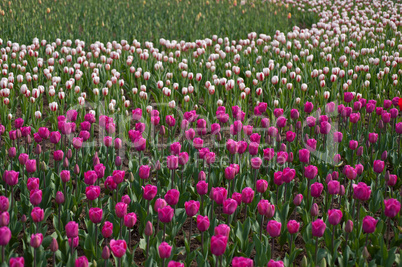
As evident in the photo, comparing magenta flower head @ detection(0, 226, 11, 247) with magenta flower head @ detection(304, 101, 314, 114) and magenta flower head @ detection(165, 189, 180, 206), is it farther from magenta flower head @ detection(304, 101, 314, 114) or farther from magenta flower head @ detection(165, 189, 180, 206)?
magenta flower head @ detection(304, 101, 314, 114)

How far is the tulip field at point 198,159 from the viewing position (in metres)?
2.88

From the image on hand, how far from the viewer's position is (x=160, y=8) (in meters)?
12.6

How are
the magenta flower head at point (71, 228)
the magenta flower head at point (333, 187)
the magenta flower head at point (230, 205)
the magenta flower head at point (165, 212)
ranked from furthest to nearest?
the magenta flower head at point (333, 187)
the magenta flower head at point (230, 205)
the magenta flower head at point (165, 212)
the magenta flower head at point (71, 228)

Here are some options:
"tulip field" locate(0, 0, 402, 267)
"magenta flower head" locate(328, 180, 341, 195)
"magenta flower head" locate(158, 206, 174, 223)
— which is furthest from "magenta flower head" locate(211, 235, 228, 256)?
"magenta flower head" locate(328, 180, 341, 195)

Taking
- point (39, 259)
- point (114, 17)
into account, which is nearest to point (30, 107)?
point (39, 259)

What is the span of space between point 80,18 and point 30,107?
5.92 meters

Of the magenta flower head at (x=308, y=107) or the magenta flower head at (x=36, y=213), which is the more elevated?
the magenta flower head at (x=308, y=107)

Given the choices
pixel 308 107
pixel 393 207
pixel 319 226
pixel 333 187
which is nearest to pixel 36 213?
pixel 319 226

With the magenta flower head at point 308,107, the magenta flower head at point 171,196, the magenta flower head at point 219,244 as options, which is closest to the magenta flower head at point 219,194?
the magenta flower head at point 171,196

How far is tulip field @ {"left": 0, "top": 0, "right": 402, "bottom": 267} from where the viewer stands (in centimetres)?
288

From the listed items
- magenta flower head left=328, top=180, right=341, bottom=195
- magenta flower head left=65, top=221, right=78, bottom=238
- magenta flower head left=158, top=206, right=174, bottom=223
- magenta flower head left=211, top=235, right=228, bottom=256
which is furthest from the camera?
magenta flower head left=328, top=180, right=341, bottom=195

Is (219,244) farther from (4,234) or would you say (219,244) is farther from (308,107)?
(308,107)

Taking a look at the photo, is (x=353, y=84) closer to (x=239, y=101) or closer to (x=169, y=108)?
(x=239, y=101)

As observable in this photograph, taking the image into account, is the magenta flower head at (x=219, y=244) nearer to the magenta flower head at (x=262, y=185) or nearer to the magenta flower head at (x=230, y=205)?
the magenta flower head at (x=230, y=205)
